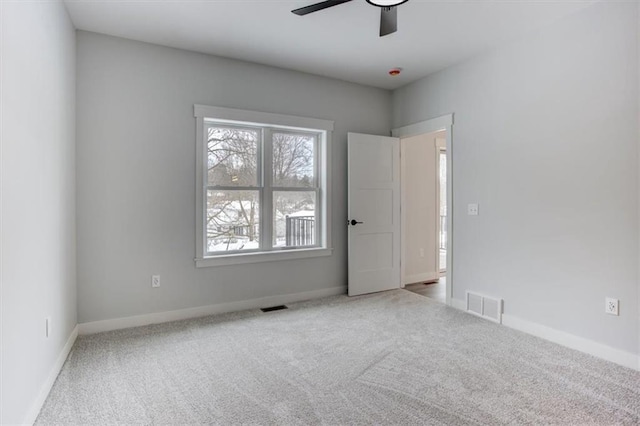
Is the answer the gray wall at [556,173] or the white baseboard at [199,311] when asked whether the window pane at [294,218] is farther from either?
the gray wall at [556,173]

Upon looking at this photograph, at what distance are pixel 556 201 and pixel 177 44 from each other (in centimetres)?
375

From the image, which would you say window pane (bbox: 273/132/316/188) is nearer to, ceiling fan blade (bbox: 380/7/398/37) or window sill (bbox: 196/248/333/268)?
window sill (bbox: 196/248/333/268)

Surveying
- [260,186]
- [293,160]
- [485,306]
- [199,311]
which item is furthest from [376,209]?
[199,311]

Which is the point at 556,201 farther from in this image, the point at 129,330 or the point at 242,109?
the point at 129,330

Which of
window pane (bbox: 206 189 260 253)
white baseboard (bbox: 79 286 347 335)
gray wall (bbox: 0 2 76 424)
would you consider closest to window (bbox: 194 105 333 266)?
window pane (bbox: 206 189 260 253)

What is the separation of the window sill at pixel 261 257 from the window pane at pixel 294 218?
15 cm

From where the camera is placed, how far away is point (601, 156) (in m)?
2.69

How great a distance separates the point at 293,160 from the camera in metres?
4.27

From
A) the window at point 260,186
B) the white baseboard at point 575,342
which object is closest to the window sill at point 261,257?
the window at point 260,186

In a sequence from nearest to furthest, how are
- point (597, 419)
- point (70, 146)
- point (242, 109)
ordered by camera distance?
point (597, 419), point (70, 146), point (242, 109)

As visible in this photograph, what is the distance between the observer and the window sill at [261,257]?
367 centimetres

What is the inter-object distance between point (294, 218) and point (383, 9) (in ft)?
8.37

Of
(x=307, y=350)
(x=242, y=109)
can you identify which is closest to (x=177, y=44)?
(x=242, y=109)

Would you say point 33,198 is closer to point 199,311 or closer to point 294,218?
point 199,311
